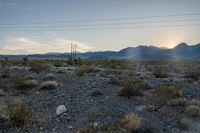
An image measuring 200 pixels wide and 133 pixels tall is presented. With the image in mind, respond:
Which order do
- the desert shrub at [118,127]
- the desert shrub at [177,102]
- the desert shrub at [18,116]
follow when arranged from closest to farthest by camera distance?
the desert shrub at [118,127]
the desert shrub at [18,116]
the desert shrub at [177,102]

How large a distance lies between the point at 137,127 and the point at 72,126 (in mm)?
2329

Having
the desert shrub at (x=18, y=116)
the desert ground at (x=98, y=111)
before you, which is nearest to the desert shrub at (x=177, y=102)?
the desert ground at (x=98, y=111)

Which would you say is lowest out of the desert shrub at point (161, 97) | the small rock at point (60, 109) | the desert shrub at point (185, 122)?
the desert shrub at point (185, 122)

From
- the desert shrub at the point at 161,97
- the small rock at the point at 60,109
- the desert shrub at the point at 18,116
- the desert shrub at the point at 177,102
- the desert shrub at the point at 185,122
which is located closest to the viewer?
the desert shrub at the point at 18,116

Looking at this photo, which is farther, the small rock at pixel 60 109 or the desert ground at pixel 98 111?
the small rock at pixel 60 109

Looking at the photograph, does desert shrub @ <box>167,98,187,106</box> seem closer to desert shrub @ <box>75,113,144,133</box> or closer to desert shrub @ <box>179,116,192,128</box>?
desert shrub @ <box>179,116,192,128</box>

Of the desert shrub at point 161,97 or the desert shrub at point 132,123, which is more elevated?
the desert shrub at point 161,97

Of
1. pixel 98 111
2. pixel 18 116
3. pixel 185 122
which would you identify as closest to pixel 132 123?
pixel 185 122

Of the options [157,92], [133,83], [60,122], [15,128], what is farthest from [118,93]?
[15,128]

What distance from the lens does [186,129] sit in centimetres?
1204

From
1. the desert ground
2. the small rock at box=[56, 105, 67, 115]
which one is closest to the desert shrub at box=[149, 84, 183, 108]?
the desert ground

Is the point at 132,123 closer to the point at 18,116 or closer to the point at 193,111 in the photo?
the point at 193,111

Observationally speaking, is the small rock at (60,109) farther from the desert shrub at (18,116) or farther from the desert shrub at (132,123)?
the desert shrub at (132,123)

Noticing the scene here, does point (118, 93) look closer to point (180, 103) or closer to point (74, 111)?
point (180, 103)
